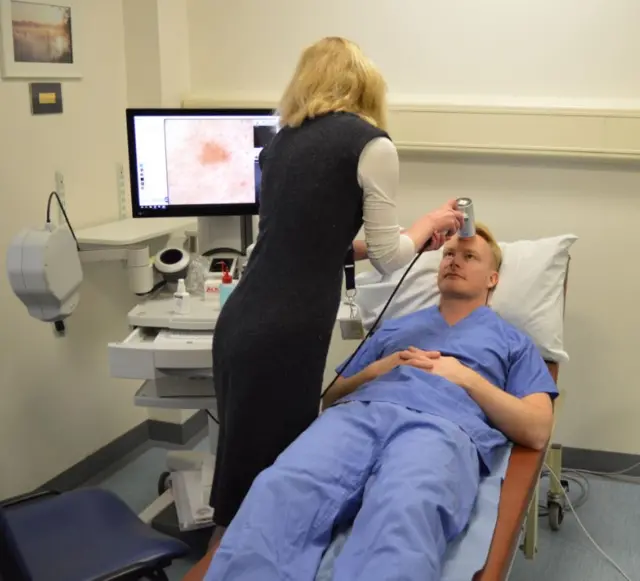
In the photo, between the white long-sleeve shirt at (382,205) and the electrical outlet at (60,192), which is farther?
the electrical outlet at (60,192)

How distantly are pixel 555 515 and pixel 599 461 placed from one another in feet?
1.50

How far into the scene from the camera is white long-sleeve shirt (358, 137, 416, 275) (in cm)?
171

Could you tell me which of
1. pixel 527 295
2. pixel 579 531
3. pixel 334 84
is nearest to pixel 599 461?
pixel 579 531

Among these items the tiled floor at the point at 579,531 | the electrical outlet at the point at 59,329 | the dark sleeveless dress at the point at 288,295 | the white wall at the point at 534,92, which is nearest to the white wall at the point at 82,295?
the electrical outlet at the point at 59,329

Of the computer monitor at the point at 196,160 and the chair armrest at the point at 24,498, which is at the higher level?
the computer monitor at the point at 196,160

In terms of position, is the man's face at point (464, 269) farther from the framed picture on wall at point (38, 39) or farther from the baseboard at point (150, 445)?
the framed picture on wall at point (38, 39)

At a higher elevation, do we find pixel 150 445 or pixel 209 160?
pixel 209 160

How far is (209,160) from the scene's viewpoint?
2.48 metres

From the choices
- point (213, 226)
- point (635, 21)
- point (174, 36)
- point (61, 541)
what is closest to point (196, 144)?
point (213, 226)

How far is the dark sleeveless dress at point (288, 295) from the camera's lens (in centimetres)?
174

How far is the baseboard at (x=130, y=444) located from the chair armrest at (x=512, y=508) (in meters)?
1.62

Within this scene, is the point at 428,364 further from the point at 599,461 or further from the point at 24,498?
the point at 599,461

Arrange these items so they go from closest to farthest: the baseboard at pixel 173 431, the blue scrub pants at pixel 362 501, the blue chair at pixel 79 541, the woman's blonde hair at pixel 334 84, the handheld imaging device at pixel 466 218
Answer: the blue scrub pants at pixel 362 501 < the blue chair at pixel 79 541 < the woman's blonde hair at pixel 334 84 < the handheld imaging device at pixel 466 218 < the baseboard at pixel 173 431

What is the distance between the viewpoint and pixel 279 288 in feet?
5.92
